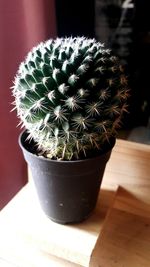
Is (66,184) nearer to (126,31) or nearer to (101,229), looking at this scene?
(101,229)

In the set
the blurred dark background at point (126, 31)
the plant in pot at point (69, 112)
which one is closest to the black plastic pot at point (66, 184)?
the plant in pot at point (69, 112)

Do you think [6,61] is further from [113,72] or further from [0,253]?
[0,253]

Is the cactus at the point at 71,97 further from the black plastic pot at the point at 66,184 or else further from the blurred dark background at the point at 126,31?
the blurred dark background at the point at 126,31

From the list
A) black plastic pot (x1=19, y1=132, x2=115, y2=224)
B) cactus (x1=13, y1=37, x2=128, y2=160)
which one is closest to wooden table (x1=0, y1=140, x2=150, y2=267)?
black plastic pot (x1=19, y1=132, x2=115, y2=224)

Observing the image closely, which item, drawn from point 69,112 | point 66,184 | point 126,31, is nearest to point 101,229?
point 66,184

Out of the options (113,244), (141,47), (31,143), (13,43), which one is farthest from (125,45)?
(113,244)

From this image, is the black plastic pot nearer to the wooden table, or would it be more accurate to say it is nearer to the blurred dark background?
the wooden table
